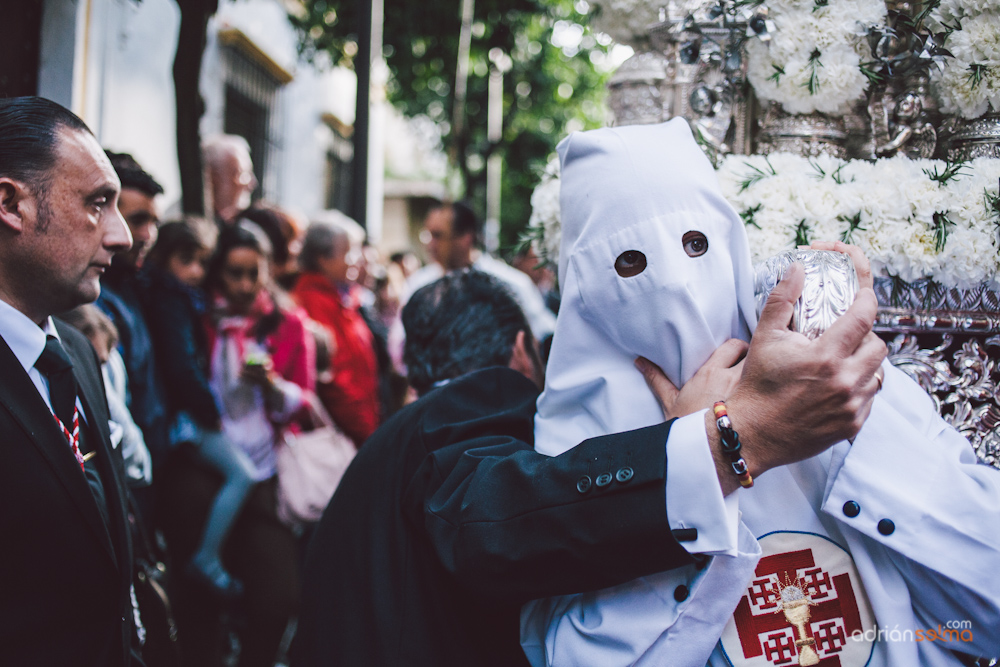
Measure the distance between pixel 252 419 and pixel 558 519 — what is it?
9.25 feet

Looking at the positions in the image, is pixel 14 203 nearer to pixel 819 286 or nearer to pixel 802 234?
pixel 819 286

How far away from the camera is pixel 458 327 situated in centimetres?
213

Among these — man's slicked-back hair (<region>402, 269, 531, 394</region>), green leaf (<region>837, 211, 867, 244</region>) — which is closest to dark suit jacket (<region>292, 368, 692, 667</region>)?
man's slicked-back hair (<region>402, 269, 531, 394</region>)

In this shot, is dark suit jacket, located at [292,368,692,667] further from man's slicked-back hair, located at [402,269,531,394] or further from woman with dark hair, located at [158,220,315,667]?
woman with dark hair, located at [158,220,315,667]

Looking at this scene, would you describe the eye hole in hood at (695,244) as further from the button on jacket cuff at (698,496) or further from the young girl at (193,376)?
the young girl at (193,376)

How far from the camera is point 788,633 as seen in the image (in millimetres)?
1417

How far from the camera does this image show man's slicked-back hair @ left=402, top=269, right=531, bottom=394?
209 centimetres

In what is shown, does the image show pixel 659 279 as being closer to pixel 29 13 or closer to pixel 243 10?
pixel 29 13

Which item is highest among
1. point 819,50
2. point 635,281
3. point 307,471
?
point 819,50

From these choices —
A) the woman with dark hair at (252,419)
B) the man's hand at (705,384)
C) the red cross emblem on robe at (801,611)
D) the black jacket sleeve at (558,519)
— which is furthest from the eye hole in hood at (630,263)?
the woman with dark hair at (252,419)

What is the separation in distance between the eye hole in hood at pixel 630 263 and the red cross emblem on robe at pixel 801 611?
0.59 metres

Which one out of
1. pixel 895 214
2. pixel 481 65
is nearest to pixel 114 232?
pixel 895 214

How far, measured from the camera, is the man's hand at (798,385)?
123cm

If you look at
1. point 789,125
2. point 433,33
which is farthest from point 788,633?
point 433,33
